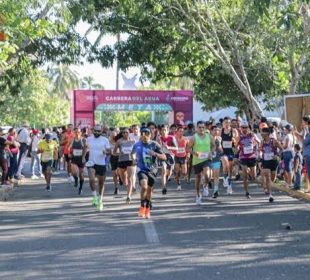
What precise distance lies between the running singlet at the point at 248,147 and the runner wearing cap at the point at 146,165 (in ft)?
11.4

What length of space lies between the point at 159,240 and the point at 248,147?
6.44 m

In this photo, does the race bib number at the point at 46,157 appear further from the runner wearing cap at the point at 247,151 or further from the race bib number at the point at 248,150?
the race bib number at the point at 248,150

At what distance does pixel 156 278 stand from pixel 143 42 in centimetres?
1736

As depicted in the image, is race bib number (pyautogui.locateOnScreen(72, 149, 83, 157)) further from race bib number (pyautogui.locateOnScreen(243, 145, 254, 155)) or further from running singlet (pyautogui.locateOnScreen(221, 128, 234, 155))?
race bib number (pyautogui.locateOnScreen(243, 145, 254, 155))

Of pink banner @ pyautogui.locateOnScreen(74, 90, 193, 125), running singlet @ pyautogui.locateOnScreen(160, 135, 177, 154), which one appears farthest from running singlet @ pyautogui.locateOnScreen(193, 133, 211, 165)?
pink banner @ pyautogui.locateOnScreen(74, 90, 193, 125)

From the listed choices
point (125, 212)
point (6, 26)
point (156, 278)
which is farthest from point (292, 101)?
point (156, 278)

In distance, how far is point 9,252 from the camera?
891cm

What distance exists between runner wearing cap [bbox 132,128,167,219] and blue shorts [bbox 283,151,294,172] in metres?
5.10

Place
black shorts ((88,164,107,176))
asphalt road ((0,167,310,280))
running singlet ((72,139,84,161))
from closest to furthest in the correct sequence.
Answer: asphalt road ((0,167,310,280))
black shorts ((88,164,107,176))
running singlet ((72,139,84,161))

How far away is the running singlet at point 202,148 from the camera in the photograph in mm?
14453

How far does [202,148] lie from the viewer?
14.5m

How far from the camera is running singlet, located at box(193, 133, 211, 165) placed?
14453 mm

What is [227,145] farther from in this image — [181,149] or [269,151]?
[269,151]

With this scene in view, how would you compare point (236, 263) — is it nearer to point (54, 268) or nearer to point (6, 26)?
point (54, 268)
